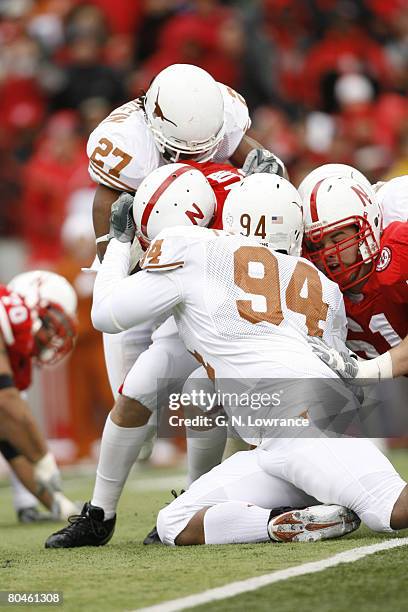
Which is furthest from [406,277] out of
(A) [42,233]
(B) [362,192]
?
(A) [42,233]

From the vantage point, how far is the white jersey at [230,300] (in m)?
4.18

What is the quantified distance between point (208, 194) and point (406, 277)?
2.51 feet

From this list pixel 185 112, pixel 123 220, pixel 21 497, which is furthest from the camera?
pixel 21 497

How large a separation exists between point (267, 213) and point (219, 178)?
46 cm

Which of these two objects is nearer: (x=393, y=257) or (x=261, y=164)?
(x=393, y=257)

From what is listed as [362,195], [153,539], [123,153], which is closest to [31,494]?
[153,539]

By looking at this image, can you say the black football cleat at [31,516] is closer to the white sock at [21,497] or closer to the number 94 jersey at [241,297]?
the white sock at [21,497]

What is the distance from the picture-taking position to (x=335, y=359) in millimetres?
4234

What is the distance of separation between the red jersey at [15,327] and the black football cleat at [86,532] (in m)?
1.46

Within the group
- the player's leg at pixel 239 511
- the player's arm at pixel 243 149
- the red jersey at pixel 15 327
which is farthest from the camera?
the red jersey at pixel 15 327

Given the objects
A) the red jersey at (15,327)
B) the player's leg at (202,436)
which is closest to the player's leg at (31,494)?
the red jersey at (15,327)

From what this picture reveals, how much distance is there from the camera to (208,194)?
14.6 ft

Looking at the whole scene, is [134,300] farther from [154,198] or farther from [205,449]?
[205,449]

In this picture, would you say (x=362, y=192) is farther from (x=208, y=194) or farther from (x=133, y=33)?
(x=133, y=33)
